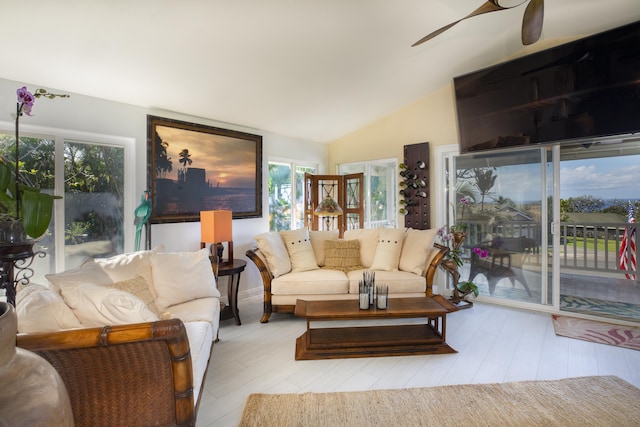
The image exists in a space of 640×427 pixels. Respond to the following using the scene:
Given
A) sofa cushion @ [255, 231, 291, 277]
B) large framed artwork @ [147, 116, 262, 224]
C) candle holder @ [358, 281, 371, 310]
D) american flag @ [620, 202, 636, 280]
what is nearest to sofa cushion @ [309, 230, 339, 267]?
sofa cushion @ [255, 231, 291, 277]

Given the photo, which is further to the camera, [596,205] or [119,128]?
[596,205]

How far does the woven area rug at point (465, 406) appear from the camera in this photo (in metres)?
1.86

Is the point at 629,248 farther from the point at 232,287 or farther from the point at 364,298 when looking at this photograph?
the point at 232,287

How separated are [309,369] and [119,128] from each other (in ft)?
9.34

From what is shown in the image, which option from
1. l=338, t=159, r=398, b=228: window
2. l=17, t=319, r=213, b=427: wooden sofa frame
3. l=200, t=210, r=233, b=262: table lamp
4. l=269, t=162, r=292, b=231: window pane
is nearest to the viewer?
l=17, t=319, r=213, b=427: wooden sofa frame

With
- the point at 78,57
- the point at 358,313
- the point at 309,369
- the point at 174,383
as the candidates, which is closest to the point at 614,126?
the point at 358,313

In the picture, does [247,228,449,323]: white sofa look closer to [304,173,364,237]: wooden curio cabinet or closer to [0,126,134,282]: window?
[304,173,364,237]: wooden curio cabinet

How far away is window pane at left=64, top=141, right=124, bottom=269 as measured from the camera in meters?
2.78

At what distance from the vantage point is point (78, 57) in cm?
234

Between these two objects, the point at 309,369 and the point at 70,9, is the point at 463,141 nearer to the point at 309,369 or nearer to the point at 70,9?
the point at 309,369

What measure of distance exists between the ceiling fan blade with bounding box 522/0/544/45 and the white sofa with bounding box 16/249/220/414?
9.61 feet

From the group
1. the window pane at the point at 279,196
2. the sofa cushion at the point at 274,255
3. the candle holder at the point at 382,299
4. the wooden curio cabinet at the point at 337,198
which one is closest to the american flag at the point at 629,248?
the wooden curio cabinet at the point at 337,198

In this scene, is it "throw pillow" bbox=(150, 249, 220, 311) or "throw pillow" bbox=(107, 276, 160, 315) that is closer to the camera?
"throw pillow" bbox=(107, 276, 160, 315)

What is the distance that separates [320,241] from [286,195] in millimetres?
1085
